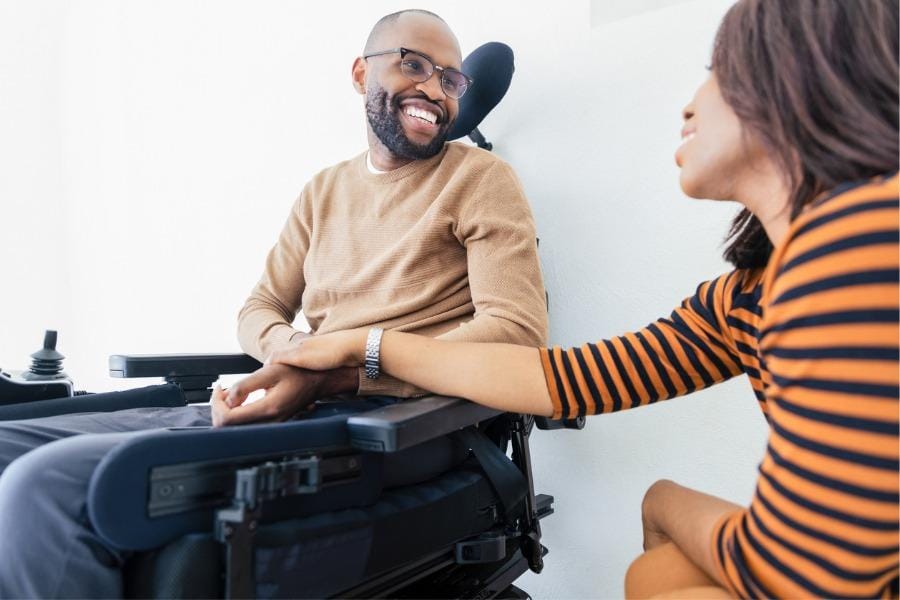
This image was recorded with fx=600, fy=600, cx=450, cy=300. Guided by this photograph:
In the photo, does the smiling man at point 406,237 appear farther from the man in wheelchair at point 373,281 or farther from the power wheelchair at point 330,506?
the power wheelchair at point 330,506

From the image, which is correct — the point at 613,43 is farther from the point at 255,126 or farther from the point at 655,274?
the point at 255,126

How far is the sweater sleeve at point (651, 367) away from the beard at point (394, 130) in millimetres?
663

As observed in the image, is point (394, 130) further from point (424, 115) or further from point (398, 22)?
point (398, 22)

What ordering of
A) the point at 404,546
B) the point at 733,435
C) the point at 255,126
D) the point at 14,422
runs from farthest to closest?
the point at 255,126
the point at 733,435
the point at 14,422
the point at 404,546

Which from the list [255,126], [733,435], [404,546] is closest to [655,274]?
[733,435]

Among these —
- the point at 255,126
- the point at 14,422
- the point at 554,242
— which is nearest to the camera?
the point at 14,422

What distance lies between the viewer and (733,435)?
1267mm

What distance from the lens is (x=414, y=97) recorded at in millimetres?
1347

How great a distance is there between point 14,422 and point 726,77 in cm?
122

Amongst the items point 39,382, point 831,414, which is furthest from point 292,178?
point 831,414

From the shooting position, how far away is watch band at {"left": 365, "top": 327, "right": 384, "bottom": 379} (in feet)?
3.10

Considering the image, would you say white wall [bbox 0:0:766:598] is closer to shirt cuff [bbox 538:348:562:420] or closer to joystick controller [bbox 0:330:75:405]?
shirt cuff [bbox 538:348:562:420]

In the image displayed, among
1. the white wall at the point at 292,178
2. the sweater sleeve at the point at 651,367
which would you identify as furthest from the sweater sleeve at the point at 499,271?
the white wall at the point at 292,178

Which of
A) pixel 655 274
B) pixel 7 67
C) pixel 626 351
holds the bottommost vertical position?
pixel 626 351
